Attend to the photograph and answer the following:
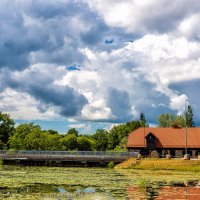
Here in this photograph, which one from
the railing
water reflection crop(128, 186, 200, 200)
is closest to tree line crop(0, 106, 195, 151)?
the railing

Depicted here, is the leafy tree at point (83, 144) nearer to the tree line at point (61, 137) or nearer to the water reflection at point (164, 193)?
the tree line at point (61, 137)

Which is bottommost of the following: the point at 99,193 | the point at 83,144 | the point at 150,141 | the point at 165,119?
the point at 99,193

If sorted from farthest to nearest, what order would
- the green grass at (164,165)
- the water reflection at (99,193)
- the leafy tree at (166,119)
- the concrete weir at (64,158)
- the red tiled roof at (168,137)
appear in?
the leafy tree at (166,119) → the red tiled roof at (168,137) → the concrete weir at (64,158) → the green grass at (164,165) → the water reflection at (99,193)

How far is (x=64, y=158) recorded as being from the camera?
3219 inches

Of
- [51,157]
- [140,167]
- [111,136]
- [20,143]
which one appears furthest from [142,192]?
[111,136]

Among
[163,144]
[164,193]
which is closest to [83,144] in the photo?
[163,144]

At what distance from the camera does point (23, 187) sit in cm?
3906

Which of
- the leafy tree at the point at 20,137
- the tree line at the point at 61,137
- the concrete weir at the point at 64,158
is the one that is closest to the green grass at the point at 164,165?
the concrete weir at the point at 64,158

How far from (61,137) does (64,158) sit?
2186 inches

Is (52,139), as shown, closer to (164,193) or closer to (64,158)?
(64,158)

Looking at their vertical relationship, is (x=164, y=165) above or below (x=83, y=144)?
below

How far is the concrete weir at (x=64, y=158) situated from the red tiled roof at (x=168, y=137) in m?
8.27

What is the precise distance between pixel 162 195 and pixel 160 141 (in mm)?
56542

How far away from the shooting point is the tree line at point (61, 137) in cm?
10838
